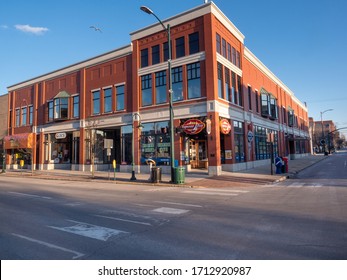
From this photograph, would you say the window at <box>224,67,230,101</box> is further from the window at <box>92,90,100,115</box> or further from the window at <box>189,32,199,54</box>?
the window at <box>92,90,100,115</box>

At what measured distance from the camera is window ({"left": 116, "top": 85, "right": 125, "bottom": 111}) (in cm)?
2706

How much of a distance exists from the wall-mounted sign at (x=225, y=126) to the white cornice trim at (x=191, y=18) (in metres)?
8.92

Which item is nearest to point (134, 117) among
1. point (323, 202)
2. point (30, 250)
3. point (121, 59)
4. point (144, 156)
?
point (144, 156)

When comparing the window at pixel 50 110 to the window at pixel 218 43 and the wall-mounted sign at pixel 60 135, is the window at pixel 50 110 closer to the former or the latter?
the wall-mounted sign at pixel 60 135

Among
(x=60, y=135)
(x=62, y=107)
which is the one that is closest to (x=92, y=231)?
(x=62, y=107)

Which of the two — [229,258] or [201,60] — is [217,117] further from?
[229,258]

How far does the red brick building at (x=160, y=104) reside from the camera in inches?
858

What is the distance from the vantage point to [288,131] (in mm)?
45500

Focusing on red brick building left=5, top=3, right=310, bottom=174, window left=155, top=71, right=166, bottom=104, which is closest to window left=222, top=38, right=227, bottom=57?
red brick building left=5, top=3, right=310, bottom=174

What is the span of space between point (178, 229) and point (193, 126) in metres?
15.5

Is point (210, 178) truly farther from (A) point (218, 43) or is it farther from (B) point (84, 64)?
(B) point (84, 64)

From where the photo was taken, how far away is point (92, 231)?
628 centimetres

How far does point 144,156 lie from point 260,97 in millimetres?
16745
